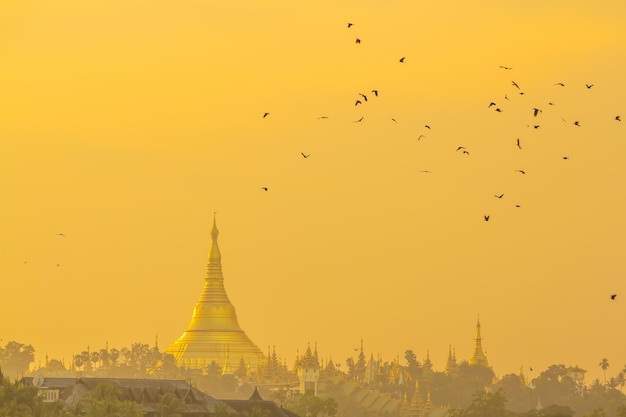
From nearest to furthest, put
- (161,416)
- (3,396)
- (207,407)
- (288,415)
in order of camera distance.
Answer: (3,396) → (161,416) → (207,407) → (288,415)

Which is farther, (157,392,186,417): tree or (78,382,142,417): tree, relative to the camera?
(157,392,186,417): tree

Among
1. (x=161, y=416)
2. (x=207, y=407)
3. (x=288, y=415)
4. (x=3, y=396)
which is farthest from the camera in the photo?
(x=288, y=415)

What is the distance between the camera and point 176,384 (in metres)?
190

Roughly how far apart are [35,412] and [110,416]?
5.25m

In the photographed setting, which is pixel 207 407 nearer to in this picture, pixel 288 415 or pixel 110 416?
pixel 288 415

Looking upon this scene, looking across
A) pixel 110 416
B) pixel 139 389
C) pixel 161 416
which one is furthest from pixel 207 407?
pixel 110 416

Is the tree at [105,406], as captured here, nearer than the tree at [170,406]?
Yes

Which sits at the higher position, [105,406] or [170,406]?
[170,406]

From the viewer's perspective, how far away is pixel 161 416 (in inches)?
6363

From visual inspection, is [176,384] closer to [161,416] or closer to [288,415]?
[288,415]

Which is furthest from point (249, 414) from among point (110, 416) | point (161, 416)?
point (110, 416)

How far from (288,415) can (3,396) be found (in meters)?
53.3

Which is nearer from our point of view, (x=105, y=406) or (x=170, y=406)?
(x=105, y=406)

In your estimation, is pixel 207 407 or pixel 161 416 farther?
pixel 207 407
